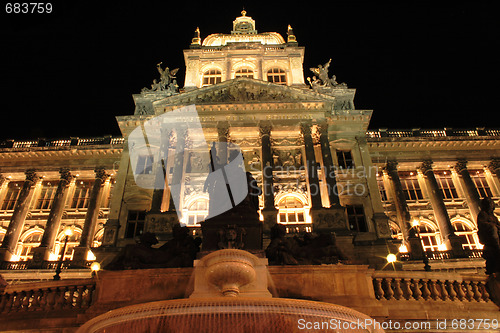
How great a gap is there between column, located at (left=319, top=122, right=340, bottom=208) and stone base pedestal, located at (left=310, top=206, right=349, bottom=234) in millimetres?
613

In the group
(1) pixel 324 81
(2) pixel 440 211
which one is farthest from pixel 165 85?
(2) pixel 440 211

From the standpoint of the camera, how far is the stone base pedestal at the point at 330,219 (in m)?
22.9

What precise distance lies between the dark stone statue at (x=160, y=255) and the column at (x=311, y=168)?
13871 millimetres

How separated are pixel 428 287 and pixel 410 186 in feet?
74.0

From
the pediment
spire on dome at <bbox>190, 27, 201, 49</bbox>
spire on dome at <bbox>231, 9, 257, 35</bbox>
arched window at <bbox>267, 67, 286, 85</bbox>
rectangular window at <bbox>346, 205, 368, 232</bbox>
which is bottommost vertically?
rectangular window at <bbox>346, 205, 368, 232</bbox>

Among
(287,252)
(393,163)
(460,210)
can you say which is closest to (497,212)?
(460,210)

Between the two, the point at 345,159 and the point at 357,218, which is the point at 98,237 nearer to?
the point at 357,218

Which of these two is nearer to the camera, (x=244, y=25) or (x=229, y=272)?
(x=229, y=272)

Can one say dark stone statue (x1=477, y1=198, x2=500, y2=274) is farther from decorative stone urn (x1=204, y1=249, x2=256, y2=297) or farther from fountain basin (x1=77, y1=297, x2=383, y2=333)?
decorative stone urn (x1=204, y1=249, x2=256, y2=297)

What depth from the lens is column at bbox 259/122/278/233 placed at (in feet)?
77.2

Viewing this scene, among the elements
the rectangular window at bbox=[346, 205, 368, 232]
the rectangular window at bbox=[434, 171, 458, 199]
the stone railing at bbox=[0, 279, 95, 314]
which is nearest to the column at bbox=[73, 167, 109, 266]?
the stone railing at bbox=[0, 279, 95, 314]

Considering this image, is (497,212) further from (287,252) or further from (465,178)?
(287,252)

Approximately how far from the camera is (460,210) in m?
30.0

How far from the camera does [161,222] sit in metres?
23.4
